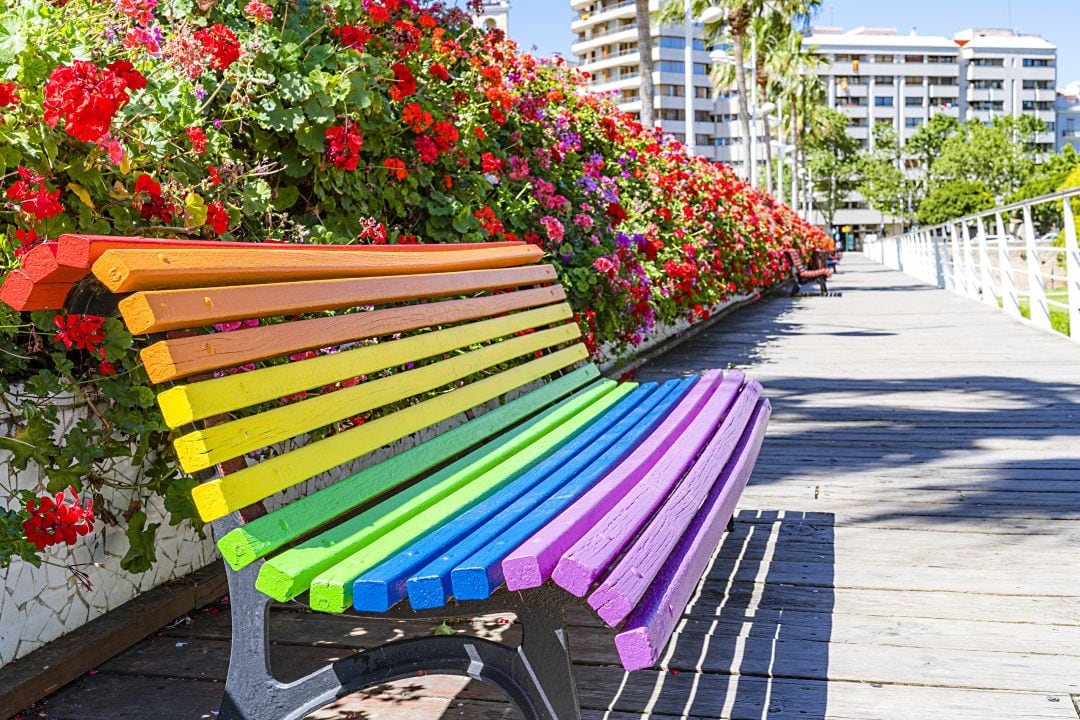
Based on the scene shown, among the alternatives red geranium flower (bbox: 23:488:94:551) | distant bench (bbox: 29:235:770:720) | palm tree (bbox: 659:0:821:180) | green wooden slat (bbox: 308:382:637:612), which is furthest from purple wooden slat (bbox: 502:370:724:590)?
palm tree (bbox: 659:0:821:180)

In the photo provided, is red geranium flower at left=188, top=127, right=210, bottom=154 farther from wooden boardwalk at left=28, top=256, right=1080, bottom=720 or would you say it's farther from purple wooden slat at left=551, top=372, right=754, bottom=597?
purple wooden slat at left=551, top=372, right=754, bottom=597

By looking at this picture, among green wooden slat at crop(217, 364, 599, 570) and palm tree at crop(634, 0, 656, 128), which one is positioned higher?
palm tree at crop(634, 0, 656, 128)

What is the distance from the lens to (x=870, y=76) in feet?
415

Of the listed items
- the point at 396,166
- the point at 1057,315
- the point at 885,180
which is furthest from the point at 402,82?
the point at 885,180

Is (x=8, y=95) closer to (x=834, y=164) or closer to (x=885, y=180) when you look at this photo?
(x=885, y=180)

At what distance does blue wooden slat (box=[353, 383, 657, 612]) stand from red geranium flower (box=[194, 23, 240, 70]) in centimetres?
152

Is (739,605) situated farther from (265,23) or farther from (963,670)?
(265,23)

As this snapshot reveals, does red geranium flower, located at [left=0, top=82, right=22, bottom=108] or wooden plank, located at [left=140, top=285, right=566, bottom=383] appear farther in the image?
red geranium flower, located at [left=0, top=82, right=22, bottom=108]

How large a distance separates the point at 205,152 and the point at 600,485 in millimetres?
1610

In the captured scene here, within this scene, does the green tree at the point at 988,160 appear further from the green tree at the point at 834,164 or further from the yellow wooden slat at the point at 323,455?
the yellow wooden slat at the point at 323,455

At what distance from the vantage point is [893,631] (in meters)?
3.10

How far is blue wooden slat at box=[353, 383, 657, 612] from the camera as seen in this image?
1.78m

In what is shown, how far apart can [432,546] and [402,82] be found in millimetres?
2664

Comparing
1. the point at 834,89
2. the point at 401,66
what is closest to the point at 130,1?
the point at 401,66
